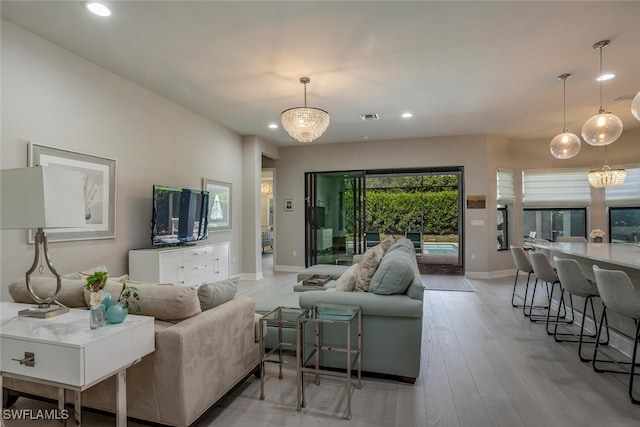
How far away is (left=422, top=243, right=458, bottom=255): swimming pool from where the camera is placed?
10788mm

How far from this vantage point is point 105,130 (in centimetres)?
366

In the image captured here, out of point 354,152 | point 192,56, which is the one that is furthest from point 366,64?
point 354,152

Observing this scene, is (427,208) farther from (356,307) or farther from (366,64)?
(356,307)

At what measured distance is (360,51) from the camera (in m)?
3.22

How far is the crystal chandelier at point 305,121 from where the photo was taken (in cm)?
366

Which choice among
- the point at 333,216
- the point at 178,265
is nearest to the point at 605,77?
the point at 333,216

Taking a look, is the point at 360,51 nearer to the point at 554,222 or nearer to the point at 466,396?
the point at 466,396

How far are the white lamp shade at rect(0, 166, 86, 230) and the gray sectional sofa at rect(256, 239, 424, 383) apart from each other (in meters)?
1.68

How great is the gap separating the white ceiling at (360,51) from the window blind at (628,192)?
2.04m

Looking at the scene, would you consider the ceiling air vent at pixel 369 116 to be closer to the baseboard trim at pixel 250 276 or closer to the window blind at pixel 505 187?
the window blind at pixel 505 187

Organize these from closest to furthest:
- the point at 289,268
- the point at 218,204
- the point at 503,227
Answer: the point at 218,204
the point at 503,227
the point at 289,268

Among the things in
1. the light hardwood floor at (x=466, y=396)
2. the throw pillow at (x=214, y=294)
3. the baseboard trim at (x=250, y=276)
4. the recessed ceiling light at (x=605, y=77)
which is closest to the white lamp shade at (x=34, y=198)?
the throw pillow at (x=214, y=294)

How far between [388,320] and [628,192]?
680 cm

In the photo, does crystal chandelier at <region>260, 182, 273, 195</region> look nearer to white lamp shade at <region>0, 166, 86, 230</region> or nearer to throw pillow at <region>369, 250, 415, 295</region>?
throw pillow at <region>369, 250, 415, 295</region>
